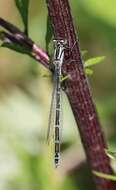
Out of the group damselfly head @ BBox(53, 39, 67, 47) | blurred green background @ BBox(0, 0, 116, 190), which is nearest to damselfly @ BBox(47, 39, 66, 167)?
damselfly head @ BBox(53, 39, 67, 47)

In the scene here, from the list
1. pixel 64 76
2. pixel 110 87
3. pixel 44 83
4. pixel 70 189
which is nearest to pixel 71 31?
pixel 64 76

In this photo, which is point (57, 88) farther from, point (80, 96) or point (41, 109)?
point (41, 109)

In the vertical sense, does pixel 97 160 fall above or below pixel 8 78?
below

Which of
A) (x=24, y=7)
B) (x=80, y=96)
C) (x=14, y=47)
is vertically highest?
(x=24, y=7)

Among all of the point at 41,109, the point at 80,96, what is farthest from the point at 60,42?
the point at 41,109

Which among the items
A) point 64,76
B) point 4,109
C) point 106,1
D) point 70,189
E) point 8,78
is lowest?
point 70,189

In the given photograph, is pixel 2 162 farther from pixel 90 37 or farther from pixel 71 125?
pixel 90 37
